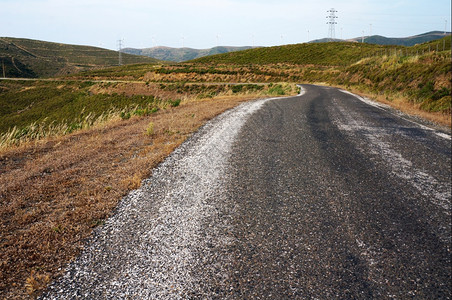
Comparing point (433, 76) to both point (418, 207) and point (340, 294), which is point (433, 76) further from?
point (340, 294)

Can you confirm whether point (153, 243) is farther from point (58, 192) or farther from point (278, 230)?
point (58, 192)

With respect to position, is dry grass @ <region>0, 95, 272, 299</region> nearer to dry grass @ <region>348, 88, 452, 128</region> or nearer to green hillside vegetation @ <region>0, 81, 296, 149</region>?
dry grass @ <region>348, 88, 452, 128</region>

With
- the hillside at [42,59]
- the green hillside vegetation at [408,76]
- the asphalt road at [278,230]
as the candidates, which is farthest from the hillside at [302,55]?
the asphalt road at [278,230]

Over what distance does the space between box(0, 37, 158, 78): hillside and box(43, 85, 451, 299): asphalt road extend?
332ft

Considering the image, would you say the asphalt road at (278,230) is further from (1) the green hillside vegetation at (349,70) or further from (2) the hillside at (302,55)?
(2) the hillside at (302,55)

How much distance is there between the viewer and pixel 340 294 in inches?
105

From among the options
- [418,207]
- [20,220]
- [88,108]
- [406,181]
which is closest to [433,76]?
[406,181]

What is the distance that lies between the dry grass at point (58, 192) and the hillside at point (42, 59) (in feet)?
319

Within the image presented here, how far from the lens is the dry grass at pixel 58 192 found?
289cm

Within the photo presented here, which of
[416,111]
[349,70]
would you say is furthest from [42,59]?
[416,111]

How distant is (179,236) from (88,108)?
107ft

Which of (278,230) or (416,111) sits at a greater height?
(416,111)

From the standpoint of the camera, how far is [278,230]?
366 centimetres

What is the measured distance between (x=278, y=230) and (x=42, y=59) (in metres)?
141
